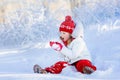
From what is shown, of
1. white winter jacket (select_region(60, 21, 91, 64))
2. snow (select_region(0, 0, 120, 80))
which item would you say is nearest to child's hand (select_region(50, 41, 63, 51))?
white winter jacket (select_region(60, 21, 91, 64))

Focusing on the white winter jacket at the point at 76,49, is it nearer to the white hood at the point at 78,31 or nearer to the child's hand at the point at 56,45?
the white hood at the point at 78,31

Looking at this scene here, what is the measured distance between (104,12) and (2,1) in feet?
8.30

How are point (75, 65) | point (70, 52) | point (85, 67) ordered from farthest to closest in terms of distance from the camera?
point (75, 65)
point (70, 52)
point (85, 67)

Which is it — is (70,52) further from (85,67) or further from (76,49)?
(85,67)

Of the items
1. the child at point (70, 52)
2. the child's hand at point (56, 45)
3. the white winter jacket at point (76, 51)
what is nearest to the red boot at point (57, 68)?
the child at point (70, 52)

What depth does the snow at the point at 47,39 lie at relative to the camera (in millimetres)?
5631

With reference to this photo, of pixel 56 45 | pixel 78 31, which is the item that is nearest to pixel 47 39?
pixel 78 31

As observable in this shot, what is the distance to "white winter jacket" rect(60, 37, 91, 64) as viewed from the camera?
16.6ft

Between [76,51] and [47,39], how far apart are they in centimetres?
380

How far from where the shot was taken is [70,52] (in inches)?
200

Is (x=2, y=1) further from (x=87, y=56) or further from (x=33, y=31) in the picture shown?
(x=87, y=56)

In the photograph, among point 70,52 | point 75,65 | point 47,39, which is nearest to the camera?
point 70,52

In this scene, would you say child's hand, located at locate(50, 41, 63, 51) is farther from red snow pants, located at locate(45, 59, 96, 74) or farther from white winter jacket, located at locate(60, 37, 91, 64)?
red snow pants, located at locate(45, 59, 96, 74)

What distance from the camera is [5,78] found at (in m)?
3.99
